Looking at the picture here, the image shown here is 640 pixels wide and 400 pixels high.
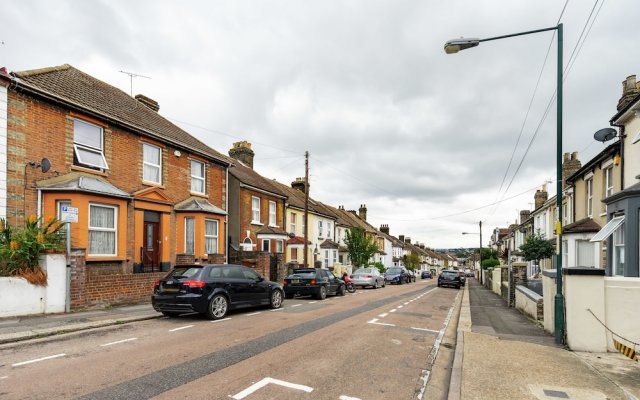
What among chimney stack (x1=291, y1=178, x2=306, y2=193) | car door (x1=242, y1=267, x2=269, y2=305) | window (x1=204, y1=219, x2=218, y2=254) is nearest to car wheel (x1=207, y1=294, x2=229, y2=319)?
car door (x1=242, y1=267, x2=269, y2=305)

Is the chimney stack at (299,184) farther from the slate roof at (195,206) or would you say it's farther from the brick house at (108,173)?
the slate roof at (195,206)

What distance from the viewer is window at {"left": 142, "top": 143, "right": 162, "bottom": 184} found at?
55.7 ft

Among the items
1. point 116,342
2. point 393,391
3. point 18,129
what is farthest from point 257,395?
point 18,129

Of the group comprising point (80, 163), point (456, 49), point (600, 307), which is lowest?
point (600, 307)

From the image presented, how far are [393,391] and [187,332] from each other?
5.41m

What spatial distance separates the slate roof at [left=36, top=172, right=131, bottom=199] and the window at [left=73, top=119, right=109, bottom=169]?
592 millimetres

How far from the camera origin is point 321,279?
17953 millimetres

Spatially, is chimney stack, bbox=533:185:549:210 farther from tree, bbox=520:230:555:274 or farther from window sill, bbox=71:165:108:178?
window sill, bbox=71:165:108:178

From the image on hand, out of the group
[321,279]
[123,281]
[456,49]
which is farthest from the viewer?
[321,279]

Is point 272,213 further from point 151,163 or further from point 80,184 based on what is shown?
point 80,184

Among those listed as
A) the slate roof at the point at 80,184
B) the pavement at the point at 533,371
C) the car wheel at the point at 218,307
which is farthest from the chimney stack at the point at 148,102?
the pavement at the point at 533,371

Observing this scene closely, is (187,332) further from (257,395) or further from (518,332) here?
(518,332)

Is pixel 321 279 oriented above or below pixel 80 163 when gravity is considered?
below

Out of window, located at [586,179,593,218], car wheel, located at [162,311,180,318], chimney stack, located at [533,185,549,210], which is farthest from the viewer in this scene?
chimney stack, located at [533,185,549,210]
